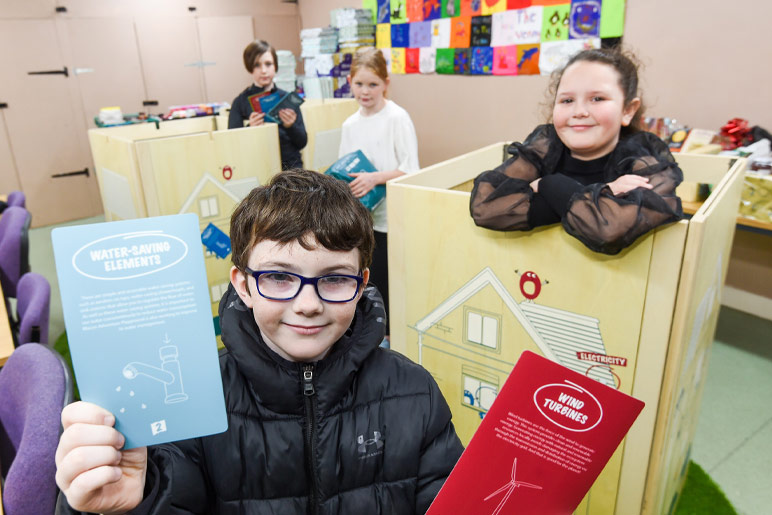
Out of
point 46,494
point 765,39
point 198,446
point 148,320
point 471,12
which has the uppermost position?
point 471,12

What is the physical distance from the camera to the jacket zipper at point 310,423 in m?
0.93

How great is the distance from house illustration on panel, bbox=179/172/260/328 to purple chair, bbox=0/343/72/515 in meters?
1.24

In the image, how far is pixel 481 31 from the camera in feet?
14.3

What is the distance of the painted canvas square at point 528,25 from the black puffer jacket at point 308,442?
3.59m

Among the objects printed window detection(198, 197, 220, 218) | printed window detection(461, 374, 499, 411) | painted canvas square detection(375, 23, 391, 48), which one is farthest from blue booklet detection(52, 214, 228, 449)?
painted canvas square detection(375, 23, 391, 48)

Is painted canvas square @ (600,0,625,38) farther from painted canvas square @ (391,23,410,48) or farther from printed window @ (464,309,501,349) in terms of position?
printed window @ (464,309,501,349)

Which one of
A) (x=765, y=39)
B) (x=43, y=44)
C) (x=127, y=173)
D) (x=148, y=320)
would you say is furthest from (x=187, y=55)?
(x=148, y=320)

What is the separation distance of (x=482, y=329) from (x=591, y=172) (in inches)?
20.6

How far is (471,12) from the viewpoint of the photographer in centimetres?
438

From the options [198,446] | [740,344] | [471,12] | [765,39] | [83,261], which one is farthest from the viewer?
[471,12]

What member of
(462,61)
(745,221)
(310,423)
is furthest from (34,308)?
(462,61)

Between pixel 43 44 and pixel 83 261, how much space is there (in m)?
6.08

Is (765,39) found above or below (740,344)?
above

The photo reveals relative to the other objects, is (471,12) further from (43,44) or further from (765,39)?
(43,44)
